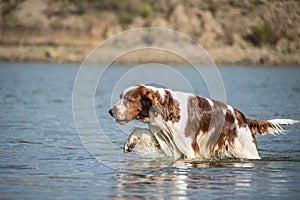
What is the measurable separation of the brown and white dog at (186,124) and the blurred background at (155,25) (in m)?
42.7

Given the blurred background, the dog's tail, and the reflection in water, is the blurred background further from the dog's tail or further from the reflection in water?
the reflection in water

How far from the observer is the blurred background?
59.8 meters

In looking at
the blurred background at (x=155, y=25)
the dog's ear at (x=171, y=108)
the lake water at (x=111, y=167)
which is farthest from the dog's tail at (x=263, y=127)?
the blurred background at (x=155, y=25)

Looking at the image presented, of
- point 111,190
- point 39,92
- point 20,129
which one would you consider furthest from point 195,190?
point 39,92

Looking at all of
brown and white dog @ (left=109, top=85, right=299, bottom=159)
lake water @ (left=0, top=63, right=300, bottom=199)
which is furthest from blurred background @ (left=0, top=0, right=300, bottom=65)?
brown and white dog @ (left=109, top=85, right=299, bottom=159)

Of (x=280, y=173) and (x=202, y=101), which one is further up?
(x=202, y=101)

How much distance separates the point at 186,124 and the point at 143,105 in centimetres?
87

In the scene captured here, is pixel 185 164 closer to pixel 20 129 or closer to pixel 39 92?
pixel 20 129

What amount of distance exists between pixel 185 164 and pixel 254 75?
111 feet

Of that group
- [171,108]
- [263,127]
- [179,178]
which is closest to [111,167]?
[171,108]

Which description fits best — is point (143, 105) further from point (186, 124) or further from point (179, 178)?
point (179, 178)

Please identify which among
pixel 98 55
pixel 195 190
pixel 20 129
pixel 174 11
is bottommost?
pixel 195 190

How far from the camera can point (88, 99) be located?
31.0 metres

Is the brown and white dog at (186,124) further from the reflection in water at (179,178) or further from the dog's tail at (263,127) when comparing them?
the reflection in water at (179,178)
